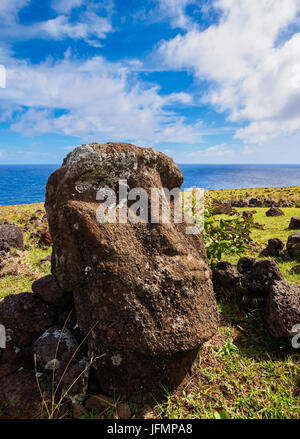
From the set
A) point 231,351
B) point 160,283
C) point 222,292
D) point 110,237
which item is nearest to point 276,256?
point 222,292

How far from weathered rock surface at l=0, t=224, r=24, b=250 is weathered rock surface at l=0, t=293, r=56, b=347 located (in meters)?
7.26

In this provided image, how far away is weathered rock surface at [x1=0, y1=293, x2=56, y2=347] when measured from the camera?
13.9 ft

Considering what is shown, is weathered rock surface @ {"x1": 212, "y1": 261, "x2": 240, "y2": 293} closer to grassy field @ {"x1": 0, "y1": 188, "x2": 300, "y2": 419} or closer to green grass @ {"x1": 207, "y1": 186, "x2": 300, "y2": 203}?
grassy field @ {"x1": 0, "y1": 188, "x2": 300, "y2": 419}

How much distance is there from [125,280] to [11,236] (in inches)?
367

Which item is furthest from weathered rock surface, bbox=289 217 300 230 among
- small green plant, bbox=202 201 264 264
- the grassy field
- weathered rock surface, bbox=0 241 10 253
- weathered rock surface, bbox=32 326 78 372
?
weathered rock surface, bbox=0 241 10 253

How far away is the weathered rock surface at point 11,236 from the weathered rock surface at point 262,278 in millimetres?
9561

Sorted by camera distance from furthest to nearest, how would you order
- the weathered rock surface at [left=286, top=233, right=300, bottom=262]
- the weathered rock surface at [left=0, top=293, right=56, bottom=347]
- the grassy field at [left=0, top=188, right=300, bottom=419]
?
the weathered rock surface at [left=286, top=233, right=300, bottom=262], the weathered rock surface at [left=0, top=293, right=56, bottom=347], the grassy field at [left=0, top=188, right=300, bottom=419]

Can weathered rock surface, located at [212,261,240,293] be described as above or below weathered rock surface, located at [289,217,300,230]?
below

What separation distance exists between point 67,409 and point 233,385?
95.0 inches

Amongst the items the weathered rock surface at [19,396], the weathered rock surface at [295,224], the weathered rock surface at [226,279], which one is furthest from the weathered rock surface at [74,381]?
the weathered rock surface at [295,224]

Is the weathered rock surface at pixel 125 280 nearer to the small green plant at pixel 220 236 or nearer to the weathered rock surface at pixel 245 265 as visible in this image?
the small green plant at pixel 220 236

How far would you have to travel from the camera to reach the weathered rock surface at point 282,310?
14.4 ft

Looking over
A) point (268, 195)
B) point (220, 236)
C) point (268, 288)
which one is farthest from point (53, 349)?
point (268, 195)

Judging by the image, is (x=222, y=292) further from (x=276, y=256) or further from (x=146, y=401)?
(x=276, y=256)
